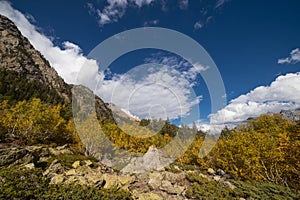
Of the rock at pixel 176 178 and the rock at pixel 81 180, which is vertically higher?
the rock at pixel 176 178

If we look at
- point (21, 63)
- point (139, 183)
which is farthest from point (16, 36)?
point (139, 183)

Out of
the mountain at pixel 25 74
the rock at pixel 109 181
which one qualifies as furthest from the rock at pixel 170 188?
the mountain at pixel 25 74

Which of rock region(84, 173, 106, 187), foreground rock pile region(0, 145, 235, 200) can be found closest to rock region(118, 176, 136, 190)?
foreground rock pile region(0, 145, 235, 200)

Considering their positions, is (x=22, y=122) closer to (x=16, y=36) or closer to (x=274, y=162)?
(x=274, y=162)

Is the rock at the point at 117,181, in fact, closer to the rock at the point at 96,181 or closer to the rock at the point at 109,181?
the rock at the point at 109,181

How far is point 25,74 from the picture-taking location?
10850 centimetres

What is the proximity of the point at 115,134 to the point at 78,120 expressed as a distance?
7381 millimetres

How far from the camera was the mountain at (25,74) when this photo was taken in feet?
265

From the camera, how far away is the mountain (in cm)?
8081

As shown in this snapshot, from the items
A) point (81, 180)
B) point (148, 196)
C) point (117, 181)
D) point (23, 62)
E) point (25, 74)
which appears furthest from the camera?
point (23, 62)

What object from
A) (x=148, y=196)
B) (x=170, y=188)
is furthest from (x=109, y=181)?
(x=170, y=188)

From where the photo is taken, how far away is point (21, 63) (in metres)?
114

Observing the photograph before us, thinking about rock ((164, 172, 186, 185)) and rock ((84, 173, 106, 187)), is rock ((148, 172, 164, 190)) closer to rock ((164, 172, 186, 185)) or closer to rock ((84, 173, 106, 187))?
rock ((164, 172, 186, 185))

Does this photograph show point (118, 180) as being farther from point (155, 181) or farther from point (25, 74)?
point (25, 74)
